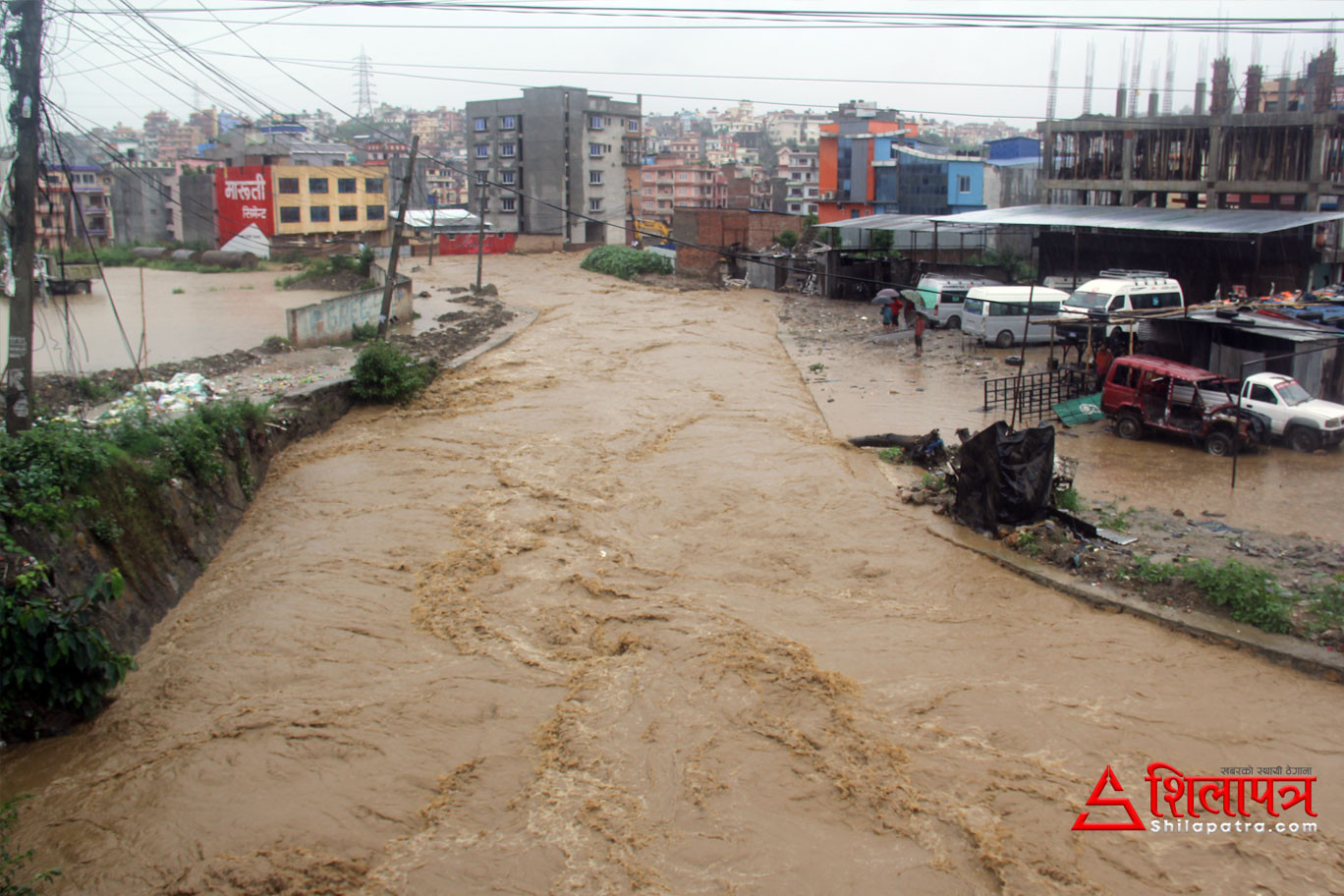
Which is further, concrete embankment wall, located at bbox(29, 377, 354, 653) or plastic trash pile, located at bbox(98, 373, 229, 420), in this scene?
plastic trash pile, located at bbox(98, 373, 229, 420)

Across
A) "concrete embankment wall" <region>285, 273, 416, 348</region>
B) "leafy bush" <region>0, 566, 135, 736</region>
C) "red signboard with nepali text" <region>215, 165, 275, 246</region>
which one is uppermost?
"red signboard with nepali text" <region>215, 165, 275, 246</region>

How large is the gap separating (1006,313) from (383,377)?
1603cm

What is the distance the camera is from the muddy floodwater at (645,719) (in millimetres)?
6551

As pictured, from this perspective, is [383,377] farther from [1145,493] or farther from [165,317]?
[165,317]

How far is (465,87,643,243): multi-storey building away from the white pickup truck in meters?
53.4

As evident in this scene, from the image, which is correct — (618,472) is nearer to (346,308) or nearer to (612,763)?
(612,763)

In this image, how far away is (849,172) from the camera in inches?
2254

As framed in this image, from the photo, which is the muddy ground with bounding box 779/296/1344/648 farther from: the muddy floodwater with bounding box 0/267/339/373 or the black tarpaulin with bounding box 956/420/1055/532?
the muddy floodwater with bounding box 0/267/339/373

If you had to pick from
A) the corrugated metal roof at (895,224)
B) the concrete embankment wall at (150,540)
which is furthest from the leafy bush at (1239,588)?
the corrugated metal roof at (895,224)

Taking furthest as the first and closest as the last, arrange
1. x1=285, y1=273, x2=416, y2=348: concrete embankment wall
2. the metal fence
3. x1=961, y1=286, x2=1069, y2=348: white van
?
x1=961, y1=286, x2=1069, y2=348: white van, x1=285, y1=273, x2=416, y2=348: concrete embankment wall, the metal fence

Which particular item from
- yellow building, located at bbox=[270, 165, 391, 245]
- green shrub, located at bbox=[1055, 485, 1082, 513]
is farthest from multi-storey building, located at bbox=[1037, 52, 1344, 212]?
yellow building, located at bbox=[270, 165, 391, 245]

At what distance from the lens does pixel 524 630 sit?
981 centimetres

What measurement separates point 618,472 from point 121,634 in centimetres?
759

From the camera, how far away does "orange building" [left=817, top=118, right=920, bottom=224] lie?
181ft
